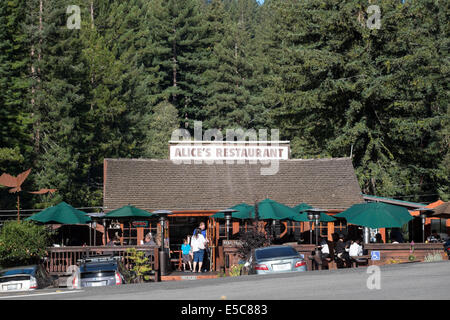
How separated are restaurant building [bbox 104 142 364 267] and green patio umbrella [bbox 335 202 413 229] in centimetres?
504

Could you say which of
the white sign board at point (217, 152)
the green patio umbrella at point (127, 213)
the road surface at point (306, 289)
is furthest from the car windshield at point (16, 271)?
the white sign board at point (217, 152)

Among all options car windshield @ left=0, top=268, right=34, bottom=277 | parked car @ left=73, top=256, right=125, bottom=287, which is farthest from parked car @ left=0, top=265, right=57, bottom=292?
parked car @ left=73, top=256, right=125, bottom=287

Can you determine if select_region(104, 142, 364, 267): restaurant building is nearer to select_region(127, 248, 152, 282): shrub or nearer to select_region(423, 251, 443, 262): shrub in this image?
select_region(127, 248, 152, 282): shrub

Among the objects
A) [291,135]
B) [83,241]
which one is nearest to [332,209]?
[83,241]

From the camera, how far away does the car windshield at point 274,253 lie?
20250mm

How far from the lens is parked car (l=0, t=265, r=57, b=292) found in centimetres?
1906

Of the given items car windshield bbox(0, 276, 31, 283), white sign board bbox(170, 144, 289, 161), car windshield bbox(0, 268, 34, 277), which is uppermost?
white sign board bbox(170, 144, 289, 161)

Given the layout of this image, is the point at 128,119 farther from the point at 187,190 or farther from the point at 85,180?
the point at 187,190

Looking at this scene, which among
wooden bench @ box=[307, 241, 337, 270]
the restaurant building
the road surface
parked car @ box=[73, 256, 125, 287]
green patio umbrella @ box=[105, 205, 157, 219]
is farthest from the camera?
the restaurant building

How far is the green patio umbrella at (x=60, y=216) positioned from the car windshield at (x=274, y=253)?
9128 mm

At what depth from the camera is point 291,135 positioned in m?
66.0

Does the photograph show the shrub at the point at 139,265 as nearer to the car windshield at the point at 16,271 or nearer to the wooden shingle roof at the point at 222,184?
the car windshield at the point at 16,271
